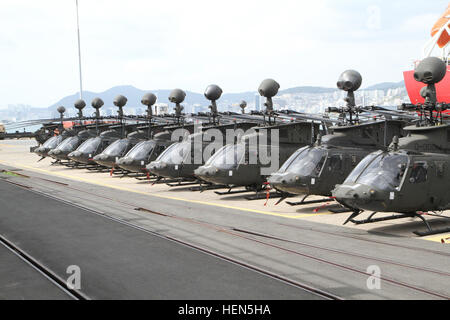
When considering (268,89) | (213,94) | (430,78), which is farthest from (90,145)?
(430,78)

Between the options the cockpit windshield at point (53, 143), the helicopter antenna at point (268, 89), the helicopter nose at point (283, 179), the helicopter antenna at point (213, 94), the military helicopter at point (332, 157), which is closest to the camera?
the helicopter nose at point (283, 179)

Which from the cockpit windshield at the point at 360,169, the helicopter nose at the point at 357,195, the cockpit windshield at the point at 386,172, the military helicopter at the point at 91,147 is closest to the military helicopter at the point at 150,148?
the military helicopter at the point at 91,147

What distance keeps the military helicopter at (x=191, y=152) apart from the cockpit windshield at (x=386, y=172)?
38.0 ft

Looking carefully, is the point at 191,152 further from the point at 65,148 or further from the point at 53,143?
the point at 53,143

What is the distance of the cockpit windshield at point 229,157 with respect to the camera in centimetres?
2248

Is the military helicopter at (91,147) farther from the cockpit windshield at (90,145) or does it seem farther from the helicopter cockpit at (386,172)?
A: the helicopter cockpit at (386,172)

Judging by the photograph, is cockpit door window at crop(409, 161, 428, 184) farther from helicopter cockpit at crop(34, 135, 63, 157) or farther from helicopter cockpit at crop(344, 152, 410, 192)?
helicopter cockpit at crop(34, 135, 63, 157)

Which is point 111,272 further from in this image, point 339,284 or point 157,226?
point 157,226

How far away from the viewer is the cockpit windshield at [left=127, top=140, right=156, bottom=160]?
2927 centimetres

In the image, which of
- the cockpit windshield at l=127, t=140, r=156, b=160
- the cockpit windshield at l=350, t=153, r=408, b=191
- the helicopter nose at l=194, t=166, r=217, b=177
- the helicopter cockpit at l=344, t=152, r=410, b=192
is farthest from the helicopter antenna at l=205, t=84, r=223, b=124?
the cockpit windshield at l=350, t=153, r=408, b=191

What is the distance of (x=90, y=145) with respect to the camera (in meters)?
36.0

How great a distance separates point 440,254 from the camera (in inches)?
457

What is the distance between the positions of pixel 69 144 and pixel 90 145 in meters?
3.92

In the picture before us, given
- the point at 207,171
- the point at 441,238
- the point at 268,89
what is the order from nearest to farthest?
1. the point at 441,238
2. the point at 207,171
3. the point at 268,89
